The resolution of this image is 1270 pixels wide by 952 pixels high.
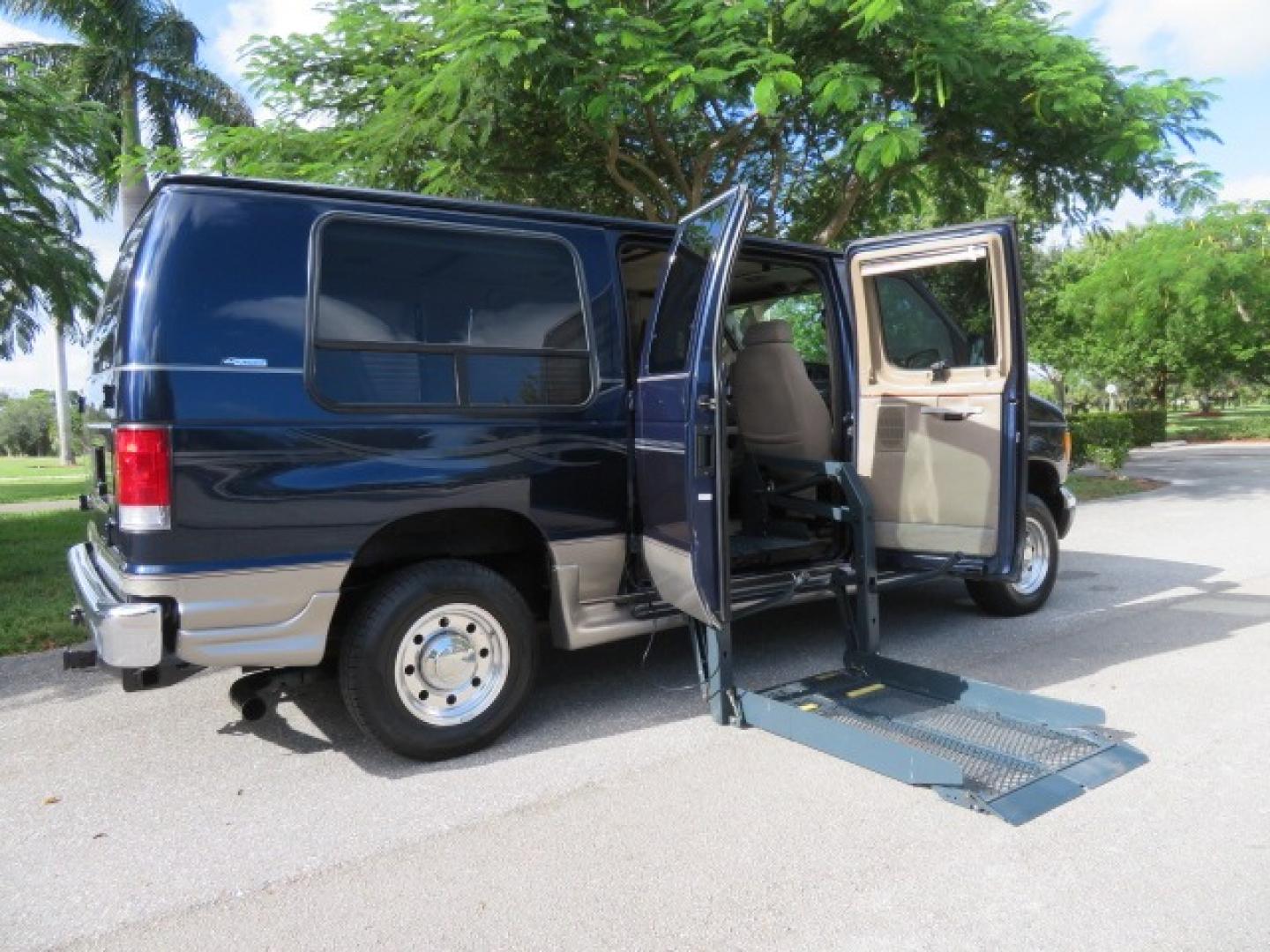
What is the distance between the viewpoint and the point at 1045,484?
250 inches

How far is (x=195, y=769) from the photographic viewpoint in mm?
3850

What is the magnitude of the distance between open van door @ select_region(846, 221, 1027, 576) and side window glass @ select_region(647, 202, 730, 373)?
1.31 metres

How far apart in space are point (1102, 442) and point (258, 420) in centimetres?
1518

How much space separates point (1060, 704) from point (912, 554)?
4.17ft

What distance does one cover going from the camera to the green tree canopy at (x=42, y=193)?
7441mm

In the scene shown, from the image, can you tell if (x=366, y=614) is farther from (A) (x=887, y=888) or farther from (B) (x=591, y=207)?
(B) (x=591, y=207)

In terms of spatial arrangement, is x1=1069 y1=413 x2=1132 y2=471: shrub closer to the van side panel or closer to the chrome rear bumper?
the van side panel

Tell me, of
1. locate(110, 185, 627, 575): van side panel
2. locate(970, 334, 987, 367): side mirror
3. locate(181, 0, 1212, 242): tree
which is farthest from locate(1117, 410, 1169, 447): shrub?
locate(110, 185, 627, 575): van side panel

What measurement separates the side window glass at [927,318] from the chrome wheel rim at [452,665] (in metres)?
2.90

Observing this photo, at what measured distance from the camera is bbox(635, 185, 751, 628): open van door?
386cm

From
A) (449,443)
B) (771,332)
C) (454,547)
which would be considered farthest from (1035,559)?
(449,443)

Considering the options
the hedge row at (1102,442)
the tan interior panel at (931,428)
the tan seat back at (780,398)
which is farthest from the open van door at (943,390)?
the hedge row at (1102,442)

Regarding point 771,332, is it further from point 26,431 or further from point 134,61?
point 26,431

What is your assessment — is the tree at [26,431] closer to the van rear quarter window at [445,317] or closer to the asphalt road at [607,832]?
the asphalt road at [607,832]
